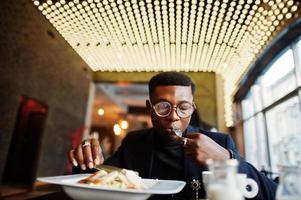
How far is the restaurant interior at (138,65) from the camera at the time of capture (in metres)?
3.53

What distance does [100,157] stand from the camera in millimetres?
939

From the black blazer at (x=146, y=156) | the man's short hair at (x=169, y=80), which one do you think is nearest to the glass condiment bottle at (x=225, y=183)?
the black blazer at (x=146, y=156)

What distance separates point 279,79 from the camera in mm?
4180

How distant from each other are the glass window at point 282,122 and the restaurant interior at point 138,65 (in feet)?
0.06

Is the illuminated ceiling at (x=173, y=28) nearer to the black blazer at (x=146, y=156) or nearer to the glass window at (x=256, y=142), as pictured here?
the glass window at (x=256, y=142)

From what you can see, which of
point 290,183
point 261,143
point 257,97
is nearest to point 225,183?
point 290,183

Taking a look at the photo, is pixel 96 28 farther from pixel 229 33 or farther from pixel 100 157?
pixel 100 157

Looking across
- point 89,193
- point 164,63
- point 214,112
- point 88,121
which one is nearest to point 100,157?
point 89,193

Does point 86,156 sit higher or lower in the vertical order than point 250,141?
lower

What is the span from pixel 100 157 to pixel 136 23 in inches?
138

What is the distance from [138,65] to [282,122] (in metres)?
3.74

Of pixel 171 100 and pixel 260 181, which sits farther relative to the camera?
pixel 171 100

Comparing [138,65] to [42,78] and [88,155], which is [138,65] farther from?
[88,155]

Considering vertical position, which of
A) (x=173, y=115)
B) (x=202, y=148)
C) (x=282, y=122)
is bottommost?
(x=202, y=148)
